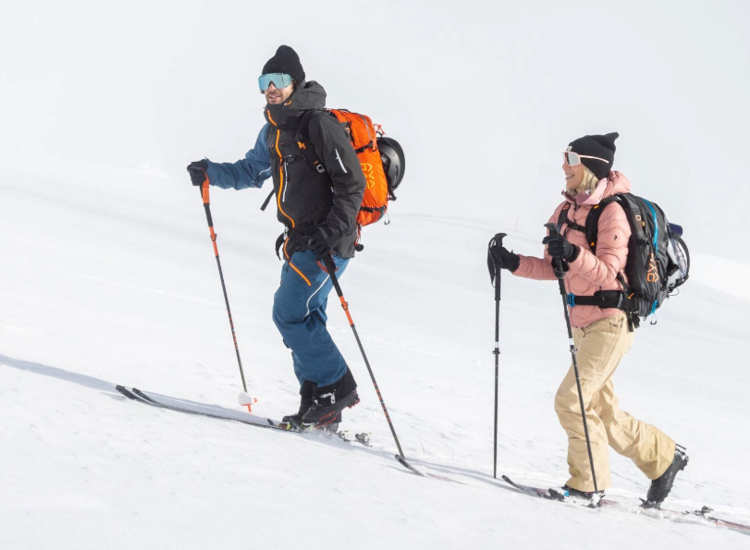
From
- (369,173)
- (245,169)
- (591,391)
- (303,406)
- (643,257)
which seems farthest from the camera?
(245,169)

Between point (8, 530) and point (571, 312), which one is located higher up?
point (571, 312)

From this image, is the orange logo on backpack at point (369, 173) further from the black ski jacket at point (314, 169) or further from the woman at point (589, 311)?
the woman at point (589, 311)

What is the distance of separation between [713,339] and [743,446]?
24.5ft

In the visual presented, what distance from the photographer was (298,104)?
4098 millimetres

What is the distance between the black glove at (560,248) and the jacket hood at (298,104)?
62.9 inches

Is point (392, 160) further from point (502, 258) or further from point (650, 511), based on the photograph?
point (650, 511)

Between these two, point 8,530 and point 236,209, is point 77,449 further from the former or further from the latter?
point 236,209

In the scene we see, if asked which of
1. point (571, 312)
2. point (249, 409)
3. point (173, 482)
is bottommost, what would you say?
point (249, 409)

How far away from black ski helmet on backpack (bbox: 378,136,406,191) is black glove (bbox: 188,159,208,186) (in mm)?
1214

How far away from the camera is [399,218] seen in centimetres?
2869

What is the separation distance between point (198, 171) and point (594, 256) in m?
2.61

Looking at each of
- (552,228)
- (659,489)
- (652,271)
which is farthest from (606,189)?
(659,489)

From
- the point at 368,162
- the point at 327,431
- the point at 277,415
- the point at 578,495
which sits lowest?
the point at 277,415

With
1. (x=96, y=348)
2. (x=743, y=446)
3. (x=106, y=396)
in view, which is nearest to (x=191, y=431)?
(x=106, y=396)
